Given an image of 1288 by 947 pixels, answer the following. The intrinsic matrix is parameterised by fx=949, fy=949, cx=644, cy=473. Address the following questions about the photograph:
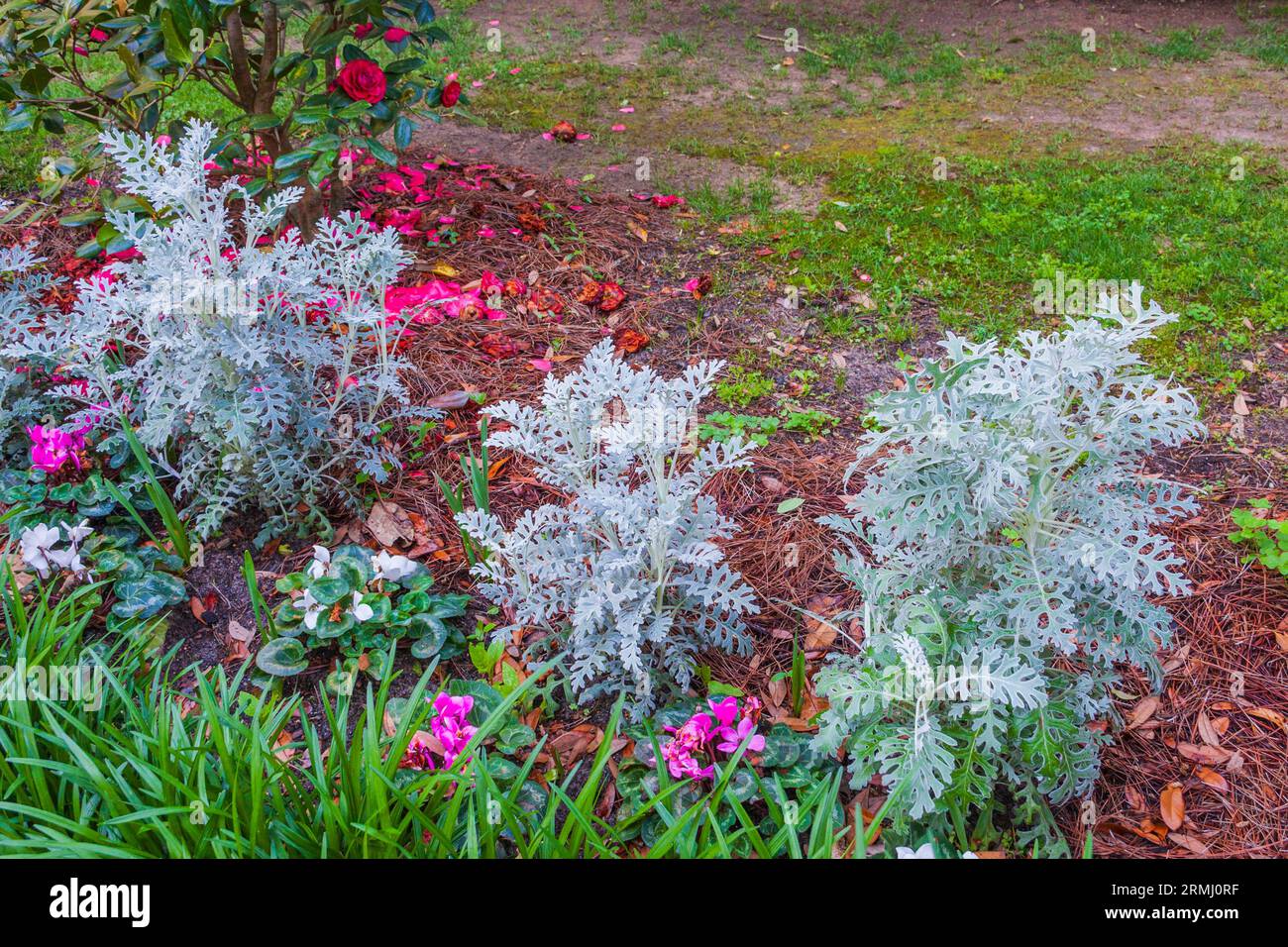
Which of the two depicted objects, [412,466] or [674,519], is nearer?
[674,519]

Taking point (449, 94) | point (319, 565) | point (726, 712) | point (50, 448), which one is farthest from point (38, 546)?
point (449, 94)

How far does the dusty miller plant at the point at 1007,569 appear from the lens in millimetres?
1752

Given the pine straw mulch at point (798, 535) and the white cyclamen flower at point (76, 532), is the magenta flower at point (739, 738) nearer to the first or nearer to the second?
the pine straw mulch at point (798, 535)

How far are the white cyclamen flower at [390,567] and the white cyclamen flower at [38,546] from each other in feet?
2.81

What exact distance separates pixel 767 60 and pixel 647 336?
3.92 meters

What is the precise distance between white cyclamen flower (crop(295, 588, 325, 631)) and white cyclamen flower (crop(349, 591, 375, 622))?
0.08 m

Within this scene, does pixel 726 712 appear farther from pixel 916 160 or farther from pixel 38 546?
pixel 916 160

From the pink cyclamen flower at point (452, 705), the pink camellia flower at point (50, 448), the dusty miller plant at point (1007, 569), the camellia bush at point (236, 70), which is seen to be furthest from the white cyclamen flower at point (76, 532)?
the dusty miller plant at point (1007, 569)

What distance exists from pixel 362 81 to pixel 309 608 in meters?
1.97

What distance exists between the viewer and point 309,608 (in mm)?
Answer: 2375

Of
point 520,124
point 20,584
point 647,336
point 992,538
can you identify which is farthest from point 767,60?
point 20,584

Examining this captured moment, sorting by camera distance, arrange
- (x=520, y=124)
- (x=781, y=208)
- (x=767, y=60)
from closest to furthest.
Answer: (x=781, y=208) < (x=520, y=124) < (x=767, y=60)

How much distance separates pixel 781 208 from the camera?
4.52 metres

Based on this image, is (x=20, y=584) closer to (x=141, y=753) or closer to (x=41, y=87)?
(x=141, y=753)
